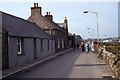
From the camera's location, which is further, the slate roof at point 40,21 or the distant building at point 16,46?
the slate roof at point 40,21

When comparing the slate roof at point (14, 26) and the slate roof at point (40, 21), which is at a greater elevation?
the slate roof at point (40, 21)

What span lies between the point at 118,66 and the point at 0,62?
8.02 m

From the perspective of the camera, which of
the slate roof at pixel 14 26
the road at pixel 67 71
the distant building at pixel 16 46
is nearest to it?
the road at pixel 67 71

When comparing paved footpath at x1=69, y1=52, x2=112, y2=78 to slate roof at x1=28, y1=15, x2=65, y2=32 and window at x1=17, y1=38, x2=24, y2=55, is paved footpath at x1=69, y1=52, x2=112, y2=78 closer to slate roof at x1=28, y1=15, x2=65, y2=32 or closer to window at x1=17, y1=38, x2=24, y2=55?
window at x1=17, y1=38, x2=24, y2=55

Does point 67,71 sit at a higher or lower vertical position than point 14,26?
lower

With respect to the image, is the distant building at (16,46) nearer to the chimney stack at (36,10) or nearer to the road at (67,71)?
the road at (67,71)

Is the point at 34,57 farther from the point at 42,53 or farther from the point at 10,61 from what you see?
the point at 10,61

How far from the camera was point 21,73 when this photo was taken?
60.9 ft

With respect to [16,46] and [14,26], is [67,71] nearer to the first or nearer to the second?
[16,46]

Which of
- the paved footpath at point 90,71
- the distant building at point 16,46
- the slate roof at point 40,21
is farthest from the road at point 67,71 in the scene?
the slate roof at point 40,21

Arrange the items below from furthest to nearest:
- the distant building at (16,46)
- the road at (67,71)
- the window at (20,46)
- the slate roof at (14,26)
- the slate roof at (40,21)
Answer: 1. the slate roof at (40,21)
2. the window at (20,46)
3. the slate roof at (14,26)
4. the distant building at (16,46)
5. the road at (67,71)

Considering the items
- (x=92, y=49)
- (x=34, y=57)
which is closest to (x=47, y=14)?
(x=92, y=49)

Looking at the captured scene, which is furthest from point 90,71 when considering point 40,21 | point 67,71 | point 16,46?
point 40,21

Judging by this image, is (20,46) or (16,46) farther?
(20,46)
